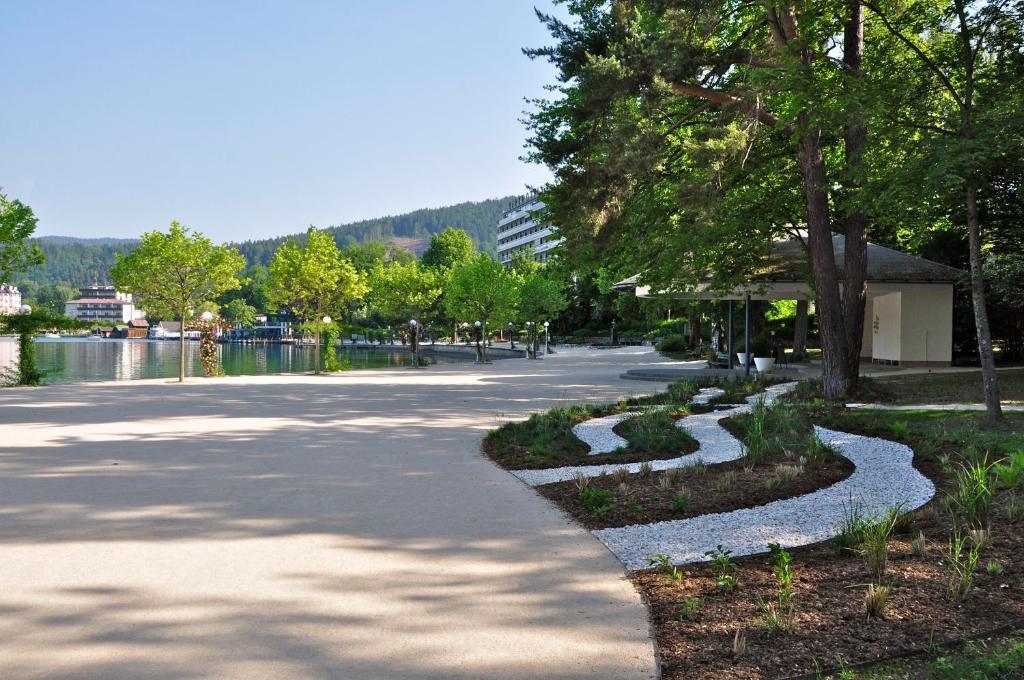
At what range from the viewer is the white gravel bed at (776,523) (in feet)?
17.4

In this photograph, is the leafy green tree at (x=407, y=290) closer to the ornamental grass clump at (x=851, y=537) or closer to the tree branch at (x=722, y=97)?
the tree branch at (x=722, y=97)

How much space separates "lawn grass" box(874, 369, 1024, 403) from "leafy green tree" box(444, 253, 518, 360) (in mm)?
25571

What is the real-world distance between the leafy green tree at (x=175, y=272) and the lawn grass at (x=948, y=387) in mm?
19450

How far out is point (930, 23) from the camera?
12523 millimetres

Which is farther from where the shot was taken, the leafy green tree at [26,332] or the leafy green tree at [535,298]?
the leafy green tree at [535,298]

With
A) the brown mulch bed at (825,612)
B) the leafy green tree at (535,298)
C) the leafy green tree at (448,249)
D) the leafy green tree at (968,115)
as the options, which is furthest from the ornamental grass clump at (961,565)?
the leafy green tree at (448,249)

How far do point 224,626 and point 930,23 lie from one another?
1352cm

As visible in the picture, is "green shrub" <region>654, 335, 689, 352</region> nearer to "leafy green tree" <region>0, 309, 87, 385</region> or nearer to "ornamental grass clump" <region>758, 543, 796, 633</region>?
"leafy green tree" <region>0, 309, 87, 385</region>

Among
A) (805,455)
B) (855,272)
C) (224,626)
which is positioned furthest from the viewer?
(855,272)

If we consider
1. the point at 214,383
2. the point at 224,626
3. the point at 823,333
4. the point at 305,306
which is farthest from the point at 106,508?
the point at 305,306

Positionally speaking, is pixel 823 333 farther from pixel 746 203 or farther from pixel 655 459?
pixel 655 459

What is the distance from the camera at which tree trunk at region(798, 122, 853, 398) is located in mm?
14663

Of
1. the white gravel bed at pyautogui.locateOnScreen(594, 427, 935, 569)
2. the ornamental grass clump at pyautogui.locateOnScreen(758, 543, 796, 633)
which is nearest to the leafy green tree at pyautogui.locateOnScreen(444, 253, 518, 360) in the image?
the white gravel bed at pyautogui.locateOnScreen(594, 427, 935, 569)

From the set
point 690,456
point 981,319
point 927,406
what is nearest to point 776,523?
point 690,456
